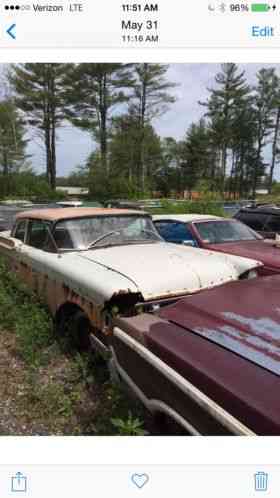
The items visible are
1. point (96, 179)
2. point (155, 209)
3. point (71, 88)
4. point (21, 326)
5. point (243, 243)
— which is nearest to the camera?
point (21, 326)

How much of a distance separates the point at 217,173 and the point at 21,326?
51844 mm

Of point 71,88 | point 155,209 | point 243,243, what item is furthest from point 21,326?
point 71,88

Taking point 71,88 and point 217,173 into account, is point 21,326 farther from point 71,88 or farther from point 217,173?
point 217,173

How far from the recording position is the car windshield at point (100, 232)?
12.8 feet

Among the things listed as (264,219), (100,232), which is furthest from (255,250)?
(264,219)

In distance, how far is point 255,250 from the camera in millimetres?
5055

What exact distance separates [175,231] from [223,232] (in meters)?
0.84

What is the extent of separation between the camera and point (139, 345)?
2.11 meters

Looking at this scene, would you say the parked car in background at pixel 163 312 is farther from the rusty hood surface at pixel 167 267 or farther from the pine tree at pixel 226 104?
the pine tree at pixel 226 104

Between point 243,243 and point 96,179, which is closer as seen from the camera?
point 243,243

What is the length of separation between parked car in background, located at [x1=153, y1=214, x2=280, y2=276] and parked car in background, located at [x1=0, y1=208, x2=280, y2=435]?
1426mm

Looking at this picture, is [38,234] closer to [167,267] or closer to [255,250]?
[167,267]
